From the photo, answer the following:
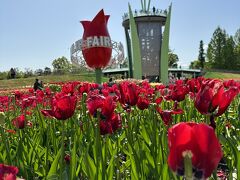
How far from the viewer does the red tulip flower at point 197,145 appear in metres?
0.83

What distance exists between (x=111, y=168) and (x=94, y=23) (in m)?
7.96

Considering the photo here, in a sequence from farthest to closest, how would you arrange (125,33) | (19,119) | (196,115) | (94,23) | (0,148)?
(125,33) → (94,23) → (196,115) → (0,148) → (19,119)

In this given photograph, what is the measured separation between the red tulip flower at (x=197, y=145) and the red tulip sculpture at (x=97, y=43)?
871 cm

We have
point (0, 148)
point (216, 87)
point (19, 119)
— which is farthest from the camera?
point (0, 148)

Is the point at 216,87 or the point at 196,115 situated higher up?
the point at 216,87

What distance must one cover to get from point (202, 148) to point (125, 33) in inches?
1798

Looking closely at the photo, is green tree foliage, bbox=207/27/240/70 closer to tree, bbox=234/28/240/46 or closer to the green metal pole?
tree, bbox=234/28/240/46

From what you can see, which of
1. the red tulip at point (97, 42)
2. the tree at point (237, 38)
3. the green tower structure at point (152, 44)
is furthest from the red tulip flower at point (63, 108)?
the tree at point (237, 38)

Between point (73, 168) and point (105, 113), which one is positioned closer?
point (73, 168)

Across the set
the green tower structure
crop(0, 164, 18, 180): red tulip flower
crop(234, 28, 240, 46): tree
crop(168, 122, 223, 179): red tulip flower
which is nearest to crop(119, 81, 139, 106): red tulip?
crop(168, 122, 223, 179): red tulip flower

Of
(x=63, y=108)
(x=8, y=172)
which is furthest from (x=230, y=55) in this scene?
(x=8, y=172)

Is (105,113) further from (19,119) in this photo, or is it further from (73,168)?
(19,119)

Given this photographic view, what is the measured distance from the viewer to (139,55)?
39.1m

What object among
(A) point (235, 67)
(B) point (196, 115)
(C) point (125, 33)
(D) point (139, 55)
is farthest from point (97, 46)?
(A) point (235, 67)
